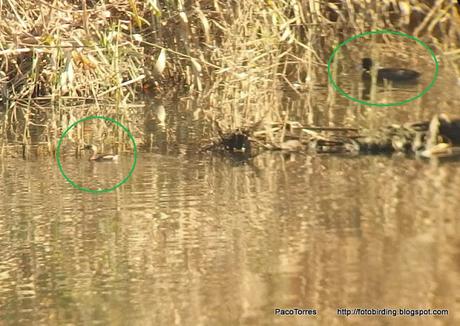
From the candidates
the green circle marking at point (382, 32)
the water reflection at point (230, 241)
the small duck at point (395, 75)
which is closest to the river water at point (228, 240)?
the water reflection at point (230, 241)

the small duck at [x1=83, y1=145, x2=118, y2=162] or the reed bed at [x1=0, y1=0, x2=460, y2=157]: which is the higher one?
the reed bed at [x1=0, y1=0, x2=460, y2=157]

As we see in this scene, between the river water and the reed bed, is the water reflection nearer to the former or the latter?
the river water

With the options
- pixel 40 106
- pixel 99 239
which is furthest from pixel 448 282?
pixel 40 106

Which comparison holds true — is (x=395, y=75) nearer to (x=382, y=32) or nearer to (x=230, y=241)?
(x=382, y=32)

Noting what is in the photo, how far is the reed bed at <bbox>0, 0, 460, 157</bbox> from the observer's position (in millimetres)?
5434

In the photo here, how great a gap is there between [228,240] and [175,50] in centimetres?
301

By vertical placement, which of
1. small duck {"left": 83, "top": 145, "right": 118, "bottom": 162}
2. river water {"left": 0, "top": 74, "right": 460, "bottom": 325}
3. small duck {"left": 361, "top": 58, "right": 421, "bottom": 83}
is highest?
small duck {"left": 361, "top": 58, "right": 421, "bottom": 83}

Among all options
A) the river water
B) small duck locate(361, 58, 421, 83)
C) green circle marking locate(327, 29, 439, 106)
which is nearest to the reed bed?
green circle marking locate(327, 29, 439, 106)

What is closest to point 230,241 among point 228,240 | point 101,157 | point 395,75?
point 228,240

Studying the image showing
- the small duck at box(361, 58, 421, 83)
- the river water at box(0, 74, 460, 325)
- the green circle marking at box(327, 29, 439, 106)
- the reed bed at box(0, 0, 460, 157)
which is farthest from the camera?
the small duck at box(361, 58, 421, 83)

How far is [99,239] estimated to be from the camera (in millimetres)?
3545

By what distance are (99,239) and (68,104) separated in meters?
2.40

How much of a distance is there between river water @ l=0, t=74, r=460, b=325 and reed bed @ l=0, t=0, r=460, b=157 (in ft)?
2.15

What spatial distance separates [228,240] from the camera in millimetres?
3482
